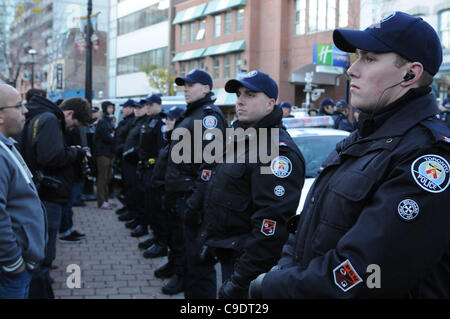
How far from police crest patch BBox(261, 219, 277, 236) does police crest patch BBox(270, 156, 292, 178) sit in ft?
1.04

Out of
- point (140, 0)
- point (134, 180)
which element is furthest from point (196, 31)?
point (134, 180)

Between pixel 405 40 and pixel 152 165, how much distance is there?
5705 millimetres

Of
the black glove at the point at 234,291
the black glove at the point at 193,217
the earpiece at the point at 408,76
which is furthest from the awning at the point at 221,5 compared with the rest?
the earpiece at the point at 408,76

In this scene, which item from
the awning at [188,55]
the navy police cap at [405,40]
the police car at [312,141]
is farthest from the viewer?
the awning at [188,55]

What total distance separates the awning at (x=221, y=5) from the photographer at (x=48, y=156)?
104ft

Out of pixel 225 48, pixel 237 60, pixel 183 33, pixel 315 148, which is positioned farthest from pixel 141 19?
pixel 315 148

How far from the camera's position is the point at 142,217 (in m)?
7.96

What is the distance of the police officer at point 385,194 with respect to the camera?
60.6 inches

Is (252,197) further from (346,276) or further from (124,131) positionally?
(124,131)

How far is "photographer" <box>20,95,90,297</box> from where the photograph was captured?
4676mm

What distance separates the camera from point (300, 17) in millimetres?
31297

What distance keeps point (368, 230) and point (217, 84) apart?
36.1 m

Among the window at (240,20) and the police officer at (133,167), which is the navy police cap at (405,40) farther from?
the window at (240,20)
